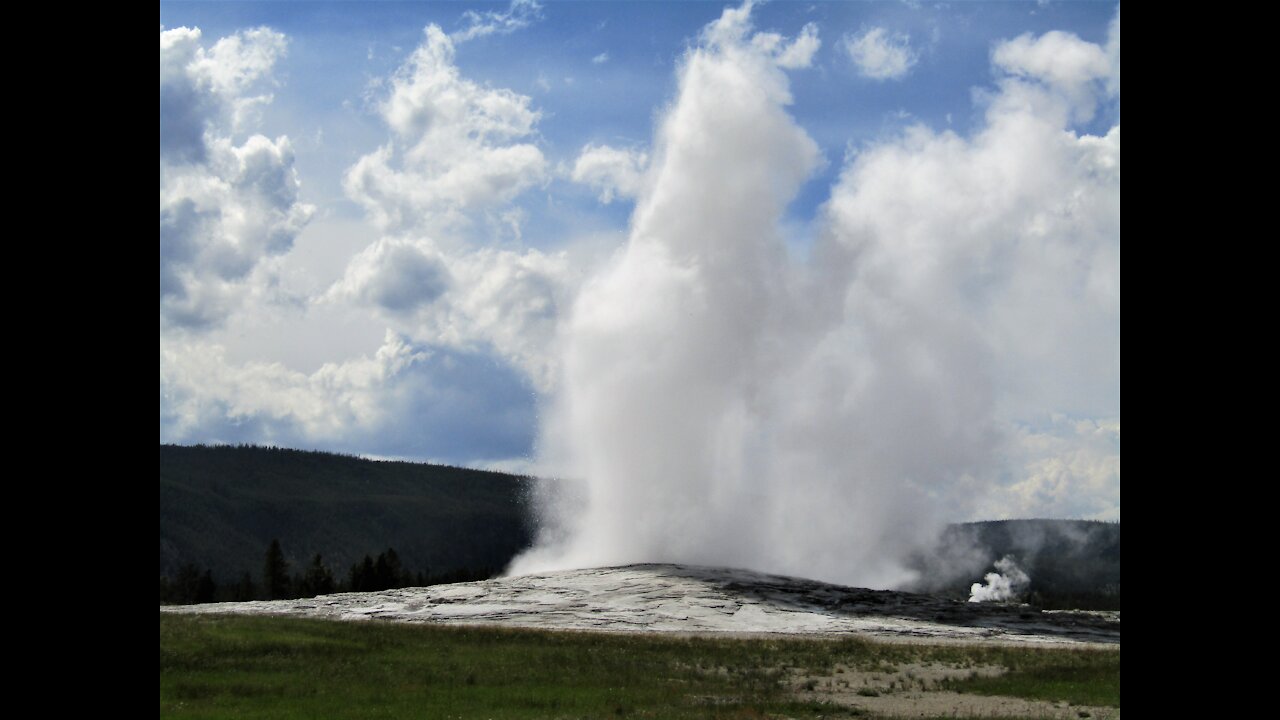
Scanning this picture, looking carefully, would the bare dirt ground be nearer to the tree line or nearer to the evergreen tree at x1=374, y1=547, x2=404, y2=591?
the tree line

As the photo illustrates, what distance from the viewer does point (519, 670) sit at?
1145 inches

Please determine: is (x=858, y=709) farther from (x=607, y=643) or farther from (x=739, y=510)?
(x=739, y=510)

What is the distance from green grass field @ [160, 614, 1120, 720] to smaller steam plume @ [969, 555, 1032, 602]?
86808 mm

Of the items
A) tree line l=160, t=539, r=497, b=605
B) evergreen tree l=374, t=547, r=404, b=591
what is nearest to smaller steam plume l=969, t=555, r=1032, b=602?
tree line l=160, t=539, r=497, b=605

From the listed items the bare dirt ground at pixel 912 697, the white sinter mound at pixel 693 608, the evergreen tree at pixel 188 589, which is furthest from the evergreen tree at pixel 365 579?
the bare dirt ground at pixel 912 697

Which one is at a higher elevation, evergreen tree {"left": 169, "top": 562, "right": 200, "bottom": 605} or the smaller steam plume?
evergreen tree {"left": 169, "top": 562, "right": 200, "bottom": 605}

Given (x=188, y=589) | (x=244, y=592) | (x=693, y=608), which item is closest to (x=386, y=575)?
(x=244, y=592)

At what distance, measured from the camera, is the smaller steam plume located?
136125 mm

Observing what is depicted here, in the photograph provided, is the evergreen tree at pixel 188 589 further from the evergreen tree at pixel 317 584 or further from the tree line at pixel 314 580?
the evergreen tree at pixel 317 584

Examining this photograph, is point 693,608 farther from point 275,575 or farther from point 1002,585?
point 1002,585

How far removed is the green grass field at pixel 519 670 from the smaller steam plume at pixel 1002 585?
285ft
